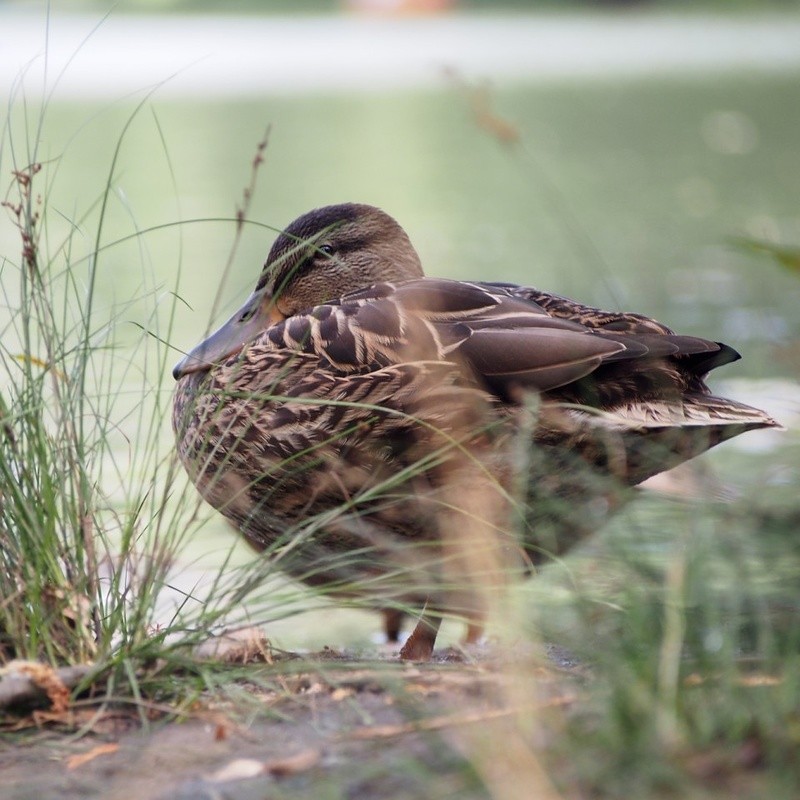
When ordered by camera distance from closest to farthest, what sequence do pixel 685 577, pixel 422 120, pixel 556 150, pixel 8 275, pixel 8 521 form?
pixel 685 577 < pixel 8 521 < pixel 8 275 < pixel 556 150 < pixel 422 120

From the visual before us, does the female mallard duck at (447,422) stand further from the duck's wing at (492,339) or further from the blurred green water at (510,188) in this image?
the blurred green water at (510,188)

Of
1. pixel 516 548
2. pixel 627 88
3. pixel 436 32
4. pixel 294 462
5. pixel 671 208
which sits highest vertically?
pixel 436 32

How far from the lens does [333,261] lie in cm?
387

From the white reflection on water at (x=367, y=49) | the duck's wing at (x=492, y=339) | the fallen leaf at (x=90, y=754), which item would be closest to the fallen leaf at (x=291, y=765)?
the fallen leaf at (x=90, y=754)

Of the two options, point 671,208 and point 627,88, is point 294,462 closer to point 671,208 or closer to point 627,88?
point 671,208

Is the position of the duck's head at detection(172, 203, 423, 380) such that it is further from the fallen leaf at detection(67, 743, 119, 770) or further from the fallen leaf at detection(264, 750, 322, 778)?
the fallen leaf at detection(264, 750, 322, 778)

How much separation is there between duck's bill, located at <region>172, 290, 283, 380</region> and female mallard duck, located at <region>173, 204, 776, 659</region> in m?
0.17

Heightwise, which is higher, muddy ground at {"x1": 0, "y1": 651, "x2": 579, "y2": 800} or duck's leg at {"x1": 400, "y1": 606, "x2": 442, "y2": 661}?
muddy ground at {"x1": 0, "y1": 651, "x2": 579, "y2": 800}

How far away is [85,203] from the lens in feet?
30.7

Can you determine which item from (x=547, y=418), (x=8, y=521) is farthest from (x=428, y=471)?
(x=8, y=521)

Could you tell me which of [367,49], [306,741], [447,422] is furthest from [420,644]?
[367,49]

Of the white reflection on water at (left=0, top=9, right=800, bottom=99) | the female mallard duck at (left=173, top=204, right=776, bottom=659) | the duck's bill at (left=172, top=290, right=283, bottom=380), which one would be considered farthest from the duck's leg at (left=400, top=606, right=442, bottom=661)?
the white reflection on water at (left=0, top=9, right=800, bottom=99)

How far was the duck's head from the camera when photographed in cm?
373

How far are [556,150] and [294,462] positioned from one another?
1136 centimetres
